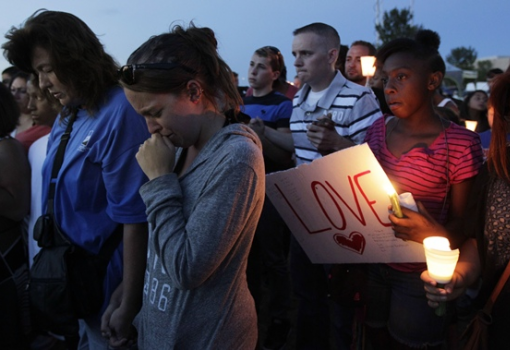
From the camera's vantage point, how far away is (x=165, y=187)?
1.36 meters

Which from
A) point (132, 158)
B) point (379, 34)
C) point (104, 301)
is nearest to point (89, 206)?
point (132, 158)

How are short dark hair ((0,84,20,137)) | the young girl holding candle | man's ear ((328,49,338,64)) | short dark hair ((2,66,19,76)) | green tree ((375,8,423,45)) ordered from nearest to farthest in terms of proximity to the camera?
the young girl holding candle < short dark hair ((0,84,20,137)) < man's ear ((328,49,338,64)) < short dark hair ((2,66,19,76)) < green tree ((375,8,423,45))

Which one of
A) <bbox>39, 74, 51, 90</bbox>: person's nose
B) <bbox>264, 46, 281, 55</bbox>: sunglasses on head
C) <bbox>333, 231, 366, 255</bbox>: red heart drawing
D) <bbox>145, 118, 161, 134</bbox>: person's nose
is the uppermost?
<bbox>264, 46, 281, 55</bbox>: sunglasses on head

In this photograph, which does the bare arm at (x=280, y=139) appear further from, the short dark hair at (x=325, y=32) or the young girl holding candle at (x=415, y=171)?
the young girl holding candle at (x=415, y=171)

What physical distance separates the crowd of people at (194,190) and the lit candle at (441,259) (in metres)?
0.05

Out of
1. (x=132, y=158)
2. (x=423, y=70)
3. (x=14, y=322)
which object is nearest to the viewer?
(x=132, y=158)

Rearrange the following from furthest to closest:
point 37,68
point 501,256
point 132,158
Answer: point 37,68 → point 132,158 → point 501,256

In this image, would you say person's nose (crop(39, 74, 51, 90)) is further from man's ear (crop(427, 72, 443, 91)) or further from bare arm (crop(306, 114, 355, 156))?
man's ear (crop(427, 72, 443, 91))

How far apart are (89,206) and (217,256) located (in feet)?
2.72

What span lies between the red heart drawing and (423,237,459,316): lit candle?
58 centimetres

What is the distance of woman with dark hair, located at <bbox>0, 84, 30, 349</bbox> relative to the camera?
98.5 inches

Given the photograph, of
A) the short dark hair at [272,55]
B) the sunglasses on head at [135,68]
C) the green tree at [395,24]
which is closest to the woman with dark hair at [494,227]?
the sunglasses on head at [135,68]

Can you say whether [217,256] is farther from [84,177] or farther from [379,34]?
[379,34]

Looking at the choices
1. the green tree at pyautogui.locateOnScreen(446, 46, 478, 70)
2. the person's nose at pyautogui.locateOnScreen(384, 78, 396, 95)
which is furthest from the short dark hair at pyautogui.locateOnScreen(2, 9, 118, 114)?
the green tree at pyautogui.locateOnScreen(446, 46, 478, 70)
